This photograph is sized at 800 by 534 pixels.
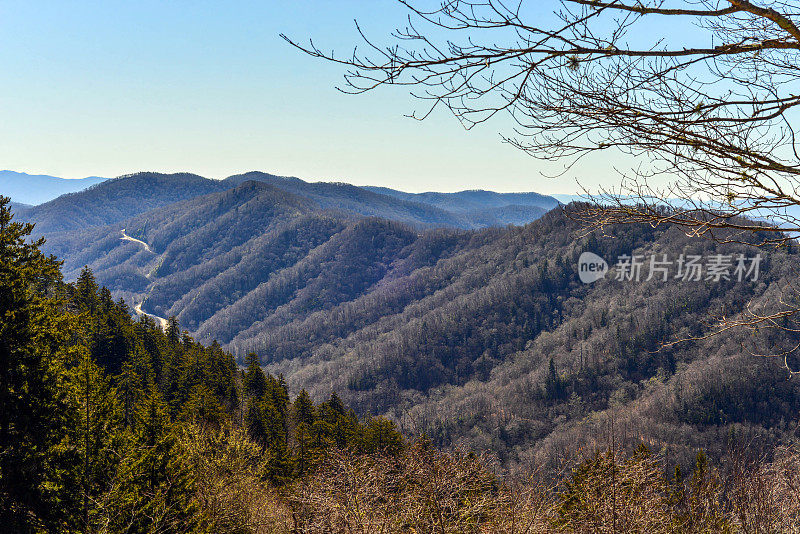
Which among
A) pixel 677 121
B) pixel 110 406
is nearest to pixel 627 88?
pixel 677 121

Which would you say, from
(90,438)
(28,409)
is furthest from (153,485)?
(28,409)

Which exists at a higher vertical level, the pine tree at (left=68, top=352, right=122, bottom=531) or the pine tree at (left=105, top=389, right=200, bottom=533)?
the pine tree at (left=68, top=352, right=122, bottom=531)

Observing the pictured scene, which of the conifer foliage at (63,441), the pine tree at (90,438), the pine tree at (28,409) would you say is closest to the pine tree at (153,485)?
the conifer foliage at (63,441)

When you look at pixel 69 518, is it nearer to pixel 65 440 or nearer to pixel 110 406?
pixel 65 440

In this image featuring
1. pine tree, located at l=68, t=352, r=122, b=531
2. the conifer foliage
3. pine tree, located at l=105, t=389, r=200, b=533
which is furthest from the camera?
pine tree, located at l=105, t=389, r=200, b=533

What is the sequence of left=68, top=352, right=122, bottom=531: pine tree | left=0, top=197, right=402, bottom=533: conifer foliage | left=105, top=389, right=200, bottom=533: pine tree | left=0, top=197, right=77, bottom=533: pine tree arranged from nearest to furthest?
left=0, top=197, right=77, bottom=533: pine tree → left=0, top=197, right=402, bottom=533: conifer foliage → left=68, top=352, right=122, bottom=531: pine tree → left=105, top=389, right=200, bottom=533: pine tree

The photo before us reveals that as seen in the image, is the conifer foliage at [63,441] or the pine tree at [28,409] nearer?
the pine tree at [28,409]

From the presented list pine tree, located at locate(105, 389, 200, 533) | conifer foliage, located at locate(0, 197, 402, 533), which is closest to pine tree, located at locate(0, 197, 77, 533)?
conifer foliage, located at locate(0, 197, 402, 533)

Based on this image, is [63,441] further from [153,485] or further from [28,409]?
[153,485]

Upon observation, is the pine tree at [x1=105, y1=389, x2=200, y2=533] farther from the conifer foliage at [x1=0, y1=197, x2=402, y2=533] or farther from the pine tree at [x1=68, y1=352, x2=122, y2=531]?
the pine tree at [x1=68, y1=352, x2=122, y2=531]

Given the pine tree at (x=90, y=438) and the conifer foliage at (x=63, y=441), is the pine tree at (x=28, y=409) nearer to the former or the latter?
the conifer foliage at (x=63, y=441)

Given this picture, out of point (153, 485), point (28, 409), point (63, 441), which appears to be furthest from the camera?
point (153, 485)

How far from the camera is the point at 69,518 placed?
40.6 ft

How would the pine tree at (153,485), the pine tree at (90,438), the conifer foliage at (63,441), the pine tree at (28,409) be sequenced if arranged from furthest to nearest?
the pine tree at (153,485) < the pine tree at (90,438) < the conifer foliage at (63,441) < the pine tree at (28,409)
